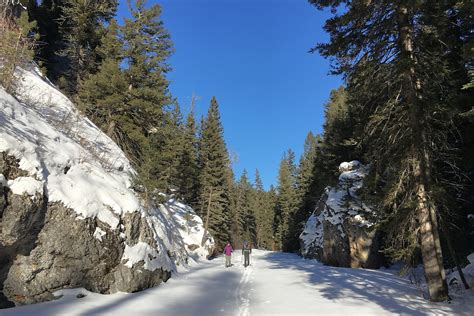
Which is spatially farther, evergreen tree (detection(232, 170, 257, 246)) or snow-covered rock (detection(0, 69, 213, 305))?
evergreen tree (detection(232, 170, 257, 246))

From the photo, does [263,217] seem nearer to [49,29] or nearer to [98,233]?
[49,29]

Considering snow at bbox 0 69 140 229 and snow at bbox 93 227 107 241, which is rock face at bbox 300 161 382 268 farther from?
snow at bbox 93 227 107 241

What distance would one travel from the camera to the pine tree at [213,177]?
1618 inches

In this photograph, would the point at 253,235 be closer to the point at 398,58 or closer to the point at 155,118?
the point at 155,118

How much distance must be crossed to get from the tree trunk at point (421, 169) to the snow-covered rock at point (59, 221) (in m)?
8.81

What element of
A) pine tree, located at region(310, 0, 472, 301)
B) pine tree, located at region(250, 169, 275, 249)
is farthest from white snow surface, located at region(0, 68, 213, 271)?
pine tree, located at region(250, 169, 275, 249)

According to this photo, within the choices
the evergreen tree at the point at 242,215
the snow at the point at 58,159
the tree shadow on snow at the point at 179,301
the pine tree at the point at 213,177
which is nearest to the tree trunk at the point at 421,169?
the tree shadow on snow at the point at 179,301

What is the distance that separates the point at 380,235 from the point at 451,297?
14131mm

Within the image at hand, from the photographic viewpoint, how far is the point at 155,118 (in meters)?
23.7

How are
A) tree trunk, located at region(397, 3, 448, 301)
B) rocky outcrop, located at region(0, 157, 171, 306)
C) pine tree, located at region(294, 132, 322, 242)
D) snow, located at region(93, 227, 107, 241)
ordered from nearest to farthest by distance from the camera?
rocky outcrop, located at region(0, 157, 171, 306)
tree trunk, located at region(397, 3, 448, 301)
snow, located at region(93, 227, 107, 241)
pine tree, located at region(294, 132, 322, 242)

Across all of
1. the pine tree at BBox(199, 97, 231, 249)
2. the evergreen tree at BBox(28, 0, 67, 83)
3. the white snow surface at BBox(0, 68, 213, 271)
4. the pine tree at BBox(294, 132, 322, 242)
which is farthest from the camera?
the pine tree at BBox(294, 132, 322, 242)

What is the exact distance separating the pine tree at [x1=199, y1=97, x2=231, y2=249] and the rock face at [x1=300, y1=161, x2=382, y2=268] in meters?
14.0

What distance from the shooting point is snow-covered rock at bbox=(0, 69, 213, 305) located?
844 cm

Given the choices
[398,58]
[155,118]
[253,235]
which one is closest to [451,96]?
[398,58]
